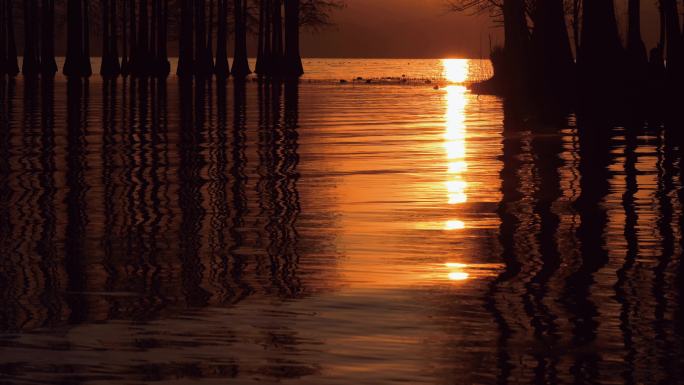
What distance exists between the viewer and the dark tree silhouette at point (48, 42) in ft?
262

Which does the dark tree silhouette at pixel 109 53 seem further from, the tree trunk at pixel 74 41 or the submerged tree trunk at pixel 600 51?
the submerged tree trunk at pixel 600 51

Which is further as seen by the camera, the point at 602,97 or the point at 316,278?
the point at 602,97

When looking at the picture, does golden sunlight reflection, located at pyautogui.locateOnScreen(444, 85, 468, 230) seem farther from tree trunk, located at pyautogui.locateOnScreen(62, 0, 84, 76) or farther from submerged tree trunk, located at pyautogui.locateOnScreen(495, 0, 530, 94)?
tree trunk, located at pyautogui.locateOnScreen(62, 0, 84, 76)

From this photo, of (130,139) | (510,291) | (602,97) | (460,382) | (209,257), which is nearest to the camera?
(460,382)

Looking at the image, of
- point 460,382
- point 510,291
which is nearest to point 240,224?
point 510,291

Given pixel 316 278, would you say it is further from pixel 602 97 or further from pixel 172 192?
pixel 602 97

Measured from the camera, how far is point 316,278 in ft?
24.1

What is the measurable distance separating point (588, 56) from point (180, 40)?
4868 centimetres

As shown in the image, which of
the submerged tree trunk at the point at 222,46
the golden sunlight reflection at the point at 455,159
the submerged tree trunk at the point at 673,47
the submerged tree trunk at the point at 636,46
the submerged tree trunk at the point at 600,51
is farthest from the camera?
the submerged tree trunk at the point at 222,46

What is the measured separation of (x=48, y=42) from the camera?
3184 inches

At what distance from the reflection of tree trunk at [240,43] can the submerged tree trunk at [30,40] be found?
472 inches

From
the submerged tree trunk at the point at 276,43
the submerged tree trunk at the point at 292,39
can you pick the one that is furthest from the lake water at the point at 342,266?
the submerged tree trunk at the point at 276,43

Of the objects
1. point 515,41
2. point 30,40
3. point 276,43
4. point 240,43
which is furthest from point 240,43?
point 515,41

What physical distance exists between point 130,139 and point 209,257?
468 inches
